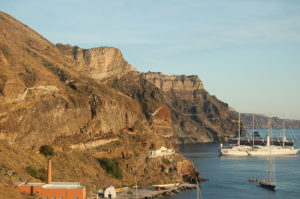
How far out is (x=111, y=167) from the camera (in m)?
82.7

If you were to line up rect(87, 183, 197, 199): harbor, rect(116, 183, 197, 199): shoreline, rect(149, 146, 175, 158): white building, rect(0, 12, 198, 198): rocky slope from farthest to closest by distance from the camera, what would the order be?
rect(149, 146, 175, 158): white building
rect(116, 183, 197, 199): shoreline
rect(87, 183, 197, 199): harbor
rect(0, 12, 198, 198): rocky slope

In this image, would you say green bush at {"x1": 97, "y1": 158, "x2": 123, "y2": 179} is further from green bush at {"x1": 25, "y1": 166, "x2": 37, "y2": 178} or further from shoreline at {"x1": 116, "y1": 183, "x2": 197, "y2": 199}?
green bush at {"x1": 25, "y1": 166, "x2": 37, "y2": 178}

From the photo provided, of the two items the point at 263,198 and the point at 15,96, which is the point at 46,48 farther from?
the point at 263,198

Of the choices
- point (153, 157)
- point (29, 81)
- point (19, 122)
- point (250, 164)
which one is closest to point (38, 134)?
point (19, 122)

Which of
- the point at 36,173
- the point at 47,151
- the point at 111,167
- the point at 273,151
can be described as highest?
the point at 47,151

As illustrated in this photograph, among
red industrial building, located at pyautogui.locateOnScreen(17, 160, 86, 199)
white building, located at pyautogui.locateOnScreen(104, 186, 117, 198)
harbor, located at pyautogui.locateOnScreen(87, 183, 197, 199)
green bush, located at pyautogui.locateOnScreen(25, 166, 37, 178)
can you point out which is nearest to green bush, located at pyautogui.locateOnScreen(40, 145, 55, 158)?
green bush, located at pyautogui.locateOnScreen(25, 166, 37, 178)

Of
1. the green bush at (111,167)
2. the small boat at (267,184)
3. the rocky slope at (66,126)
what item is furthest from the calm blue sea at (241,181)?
the green bush at (111,167)

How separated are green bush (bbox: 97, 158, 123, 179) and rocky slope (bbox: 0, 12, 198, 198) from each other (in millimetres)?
820

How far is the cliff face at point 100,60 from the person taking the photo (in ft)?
522

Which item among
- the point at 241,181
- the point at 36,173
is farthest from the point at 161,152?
the point at 36,173

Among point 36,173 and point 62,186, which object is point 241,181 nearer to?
point 36,173

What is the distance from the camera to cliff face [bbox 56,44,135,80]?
522 ft

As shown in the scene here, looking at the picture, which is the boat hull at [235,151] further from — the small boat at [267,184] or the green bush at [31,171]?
the green bush at [31,171]

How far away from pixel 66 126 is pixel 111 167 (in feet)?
33.1
